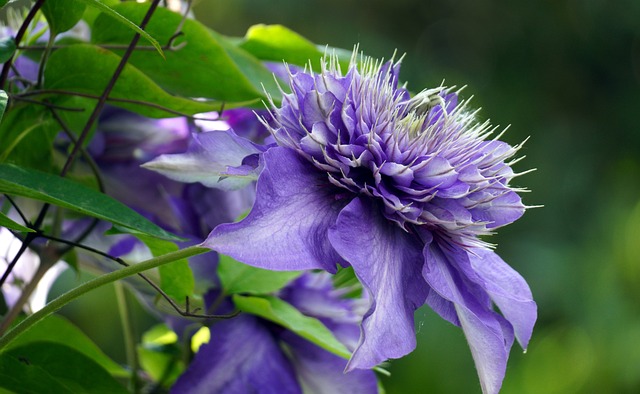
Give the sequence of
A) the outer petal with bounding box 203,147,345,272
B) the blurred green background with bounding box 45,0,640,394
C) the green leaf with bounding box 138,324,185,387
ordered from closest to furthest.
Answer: the outer petal with bounding box 203,147,345,272, the green leaf with bounding box 138,324,185,387, the blurred green background with bounding box 45,0,640,394

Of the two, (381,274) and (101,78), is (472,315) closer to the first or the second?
(381,274)

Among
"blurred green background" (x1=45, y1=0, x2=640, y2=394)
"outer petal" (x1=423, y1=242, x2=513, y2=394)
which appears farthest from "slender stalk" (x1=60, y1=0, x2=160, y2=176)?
"blurred green background" (x1=45, y1=0, x2=640, y2=394)

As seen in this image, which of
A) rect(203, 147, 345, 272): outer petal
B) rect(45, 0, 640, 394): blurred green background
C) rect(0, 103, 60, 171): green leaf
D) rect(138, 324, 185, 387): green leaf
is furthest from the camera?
rect(45, 0, 640, 394): blurred green background

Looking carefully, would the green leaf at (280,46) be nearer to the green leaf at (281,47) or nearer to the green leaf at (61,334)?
the green leaf at (281,47)

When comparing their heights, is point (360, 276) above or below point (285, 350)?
above

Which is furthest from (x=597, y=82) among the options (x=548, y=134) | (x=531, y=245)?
(x=531, y=245)

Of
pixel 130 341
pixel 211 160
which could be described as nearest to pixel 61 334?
pixel 130 341

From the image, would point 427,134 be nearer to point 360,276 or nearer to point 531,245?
point 360,276

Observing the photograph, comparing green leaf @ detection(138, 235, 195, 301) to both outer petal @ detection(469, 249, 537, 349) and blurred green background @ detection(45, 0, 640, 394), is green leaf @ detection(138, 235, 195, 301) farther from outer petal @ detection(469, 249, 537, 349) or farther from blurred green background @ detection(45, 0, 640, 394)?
blurred green background @ detection(45, 0, 640, 394)
